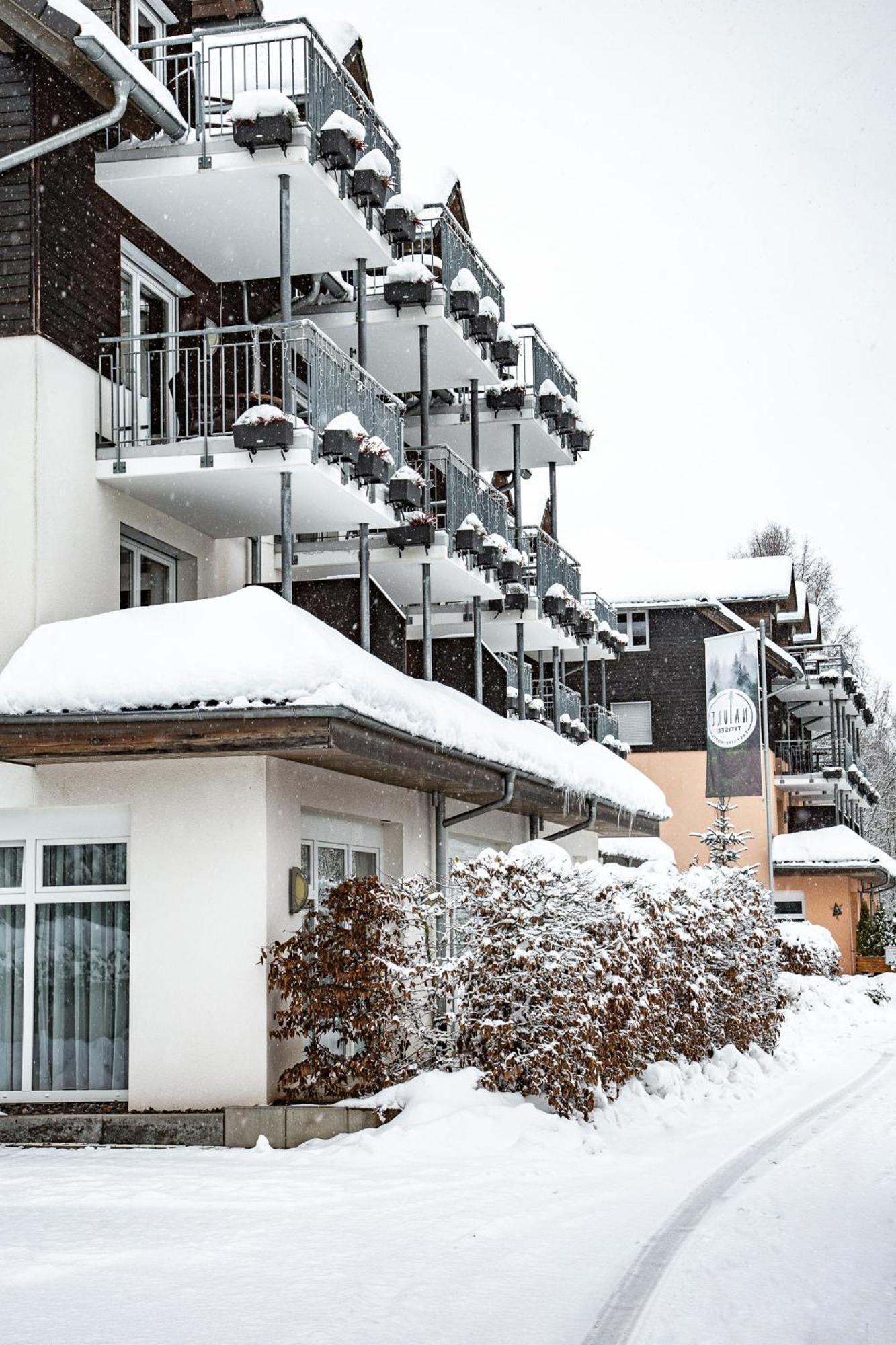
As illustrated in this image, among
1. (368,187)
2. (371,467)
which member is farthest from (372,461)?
(368,187)

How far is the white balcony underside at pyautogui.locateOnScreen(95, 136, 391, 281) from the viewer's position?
635 inches

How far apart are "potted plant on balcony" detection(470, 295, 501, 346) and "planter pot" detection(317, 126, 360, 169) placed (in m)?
6.20

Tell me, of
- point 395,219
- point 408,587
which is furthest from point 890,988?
point 395,219

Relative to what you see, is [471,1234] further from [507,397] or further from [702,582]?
[702,582]

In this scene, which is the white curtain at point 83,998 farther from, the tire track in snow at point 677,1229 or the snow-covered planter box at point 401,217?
the snow-covered planter box at point 401,217

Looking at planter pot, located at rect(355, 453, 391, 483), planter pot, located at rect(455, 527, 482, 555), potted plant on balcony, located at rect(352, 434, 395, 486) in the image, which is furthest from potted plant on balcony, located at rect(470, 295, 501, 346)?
planter pot, located at rect(355, 453, 391, 483)

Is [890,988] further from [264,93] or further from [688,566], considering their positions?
[264,93]

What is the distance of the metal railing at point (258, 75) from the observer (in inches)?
659

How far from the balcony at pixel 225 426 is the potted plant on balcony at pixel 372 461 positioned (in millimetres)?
181

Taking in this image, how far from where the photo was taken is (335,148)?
A: 16.4 metres

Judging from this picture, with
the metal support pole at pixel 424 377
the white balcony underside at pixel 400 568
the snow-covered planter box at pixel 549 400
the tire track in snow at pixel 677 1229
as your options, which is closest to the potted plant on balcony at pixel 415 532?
the white balcony underside at pixel 400 568

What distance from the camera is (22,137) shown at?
14953mm

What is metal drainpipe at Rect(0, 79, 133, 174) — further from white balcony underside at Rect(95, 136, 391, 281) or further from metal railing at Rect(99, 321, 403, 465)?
metal railing at Rect(99, 321, 403, 465)

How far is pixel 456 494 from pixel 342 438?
5895 millimetres
